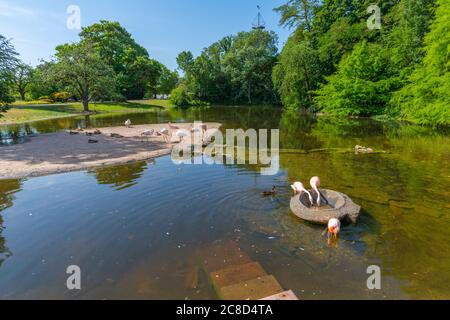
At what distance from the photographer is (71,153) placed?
597 inches

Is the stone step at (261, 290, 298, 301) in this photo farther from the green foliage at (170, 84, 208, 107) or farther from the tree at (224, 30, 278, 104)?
the tree at (224, 30, 278, 104)

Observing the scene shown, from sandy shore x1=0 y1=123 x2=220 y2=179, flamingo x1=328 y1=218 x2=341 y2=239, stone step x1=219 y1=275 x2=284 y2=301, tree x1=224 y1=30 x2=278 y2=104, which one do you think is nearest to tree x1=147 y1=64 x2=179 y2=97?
tree x1=224 y1=30 x2=278 y2=104

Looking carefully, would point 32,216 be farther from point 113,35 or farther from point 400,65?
point 113,35

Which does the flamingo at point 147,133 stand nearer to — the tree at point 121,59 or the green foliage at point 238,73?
the tree at point 121,59

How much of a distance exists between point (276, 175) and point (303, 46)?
120ft

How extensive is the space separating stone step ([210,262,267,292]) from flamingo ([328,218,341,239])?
2177 mm

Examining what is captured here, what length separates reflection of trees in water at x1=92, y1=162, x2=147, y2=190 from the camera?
11.1 meters

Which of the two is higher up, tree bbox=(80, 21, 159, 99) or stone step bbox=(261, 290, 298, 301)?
tree bbox=(80, 21, 159, 99)

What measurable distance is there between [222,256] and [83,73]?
143 feet

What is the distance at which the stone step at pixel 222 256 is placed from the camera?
5.99 metres

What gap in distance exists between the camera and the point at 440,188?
404 inches

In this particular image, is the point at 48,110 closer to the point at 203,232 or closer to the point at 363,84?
the point at 203,232

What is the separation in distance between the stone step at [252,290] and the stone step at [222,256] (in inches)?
30.6

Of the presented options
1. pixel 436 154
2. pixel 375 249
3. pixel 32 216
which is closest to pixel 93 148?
pixel 32 216
